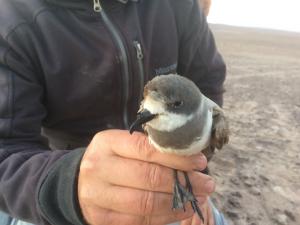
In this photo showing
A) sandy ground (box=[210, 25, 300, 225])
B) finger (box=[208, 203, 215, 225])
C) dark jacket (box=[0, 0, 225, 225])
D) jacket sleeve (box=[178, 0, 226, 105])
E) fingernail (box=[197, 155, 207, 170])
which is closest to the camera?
fingernail (box=[197, 155, 207, 170])

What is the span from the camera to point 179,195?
1.75 meters

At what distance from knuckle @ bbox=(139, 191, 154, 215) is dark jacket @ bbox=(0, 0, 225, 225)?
0.87 feet

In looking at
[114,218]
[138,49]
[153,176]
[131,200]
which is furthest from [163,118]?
[138,49]

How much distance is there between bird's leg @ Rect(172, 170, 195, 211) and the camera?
175cm

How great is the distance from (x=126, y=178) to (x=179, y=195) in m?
0.21

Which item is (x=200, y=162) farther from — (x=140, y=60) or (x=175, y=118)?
(x=140, y=60)

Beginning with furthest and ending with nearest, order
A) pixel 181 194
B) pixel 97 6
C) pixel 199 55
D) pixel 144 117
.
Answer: pixel 199 55 → pixel 97 6 → pixel 181 194 → pixel 144 117

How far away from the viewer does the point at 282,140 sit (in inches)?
185

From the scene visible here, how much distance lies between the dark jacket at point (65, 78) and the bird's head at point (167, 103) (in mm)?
355

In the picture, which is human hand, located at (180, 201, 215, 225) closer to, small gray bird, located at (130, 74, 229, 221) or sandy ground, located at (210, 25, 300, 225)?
small gray bird, located at (130, 74, 229, 221)

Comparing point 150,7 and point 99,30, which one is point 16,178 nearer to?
point 99,30

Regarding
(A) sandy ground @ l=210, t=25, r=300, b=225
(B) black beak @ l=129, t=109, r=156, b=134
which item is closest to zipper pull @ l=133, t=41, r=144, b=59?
(B) black beak @ l=129, t=109, r=156, b=134

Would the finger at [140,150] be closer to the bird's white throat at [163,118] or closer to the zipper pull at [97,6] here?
the bird's white throat at [163,118]

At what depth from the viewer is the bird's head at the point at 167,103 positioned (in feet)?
5.47
